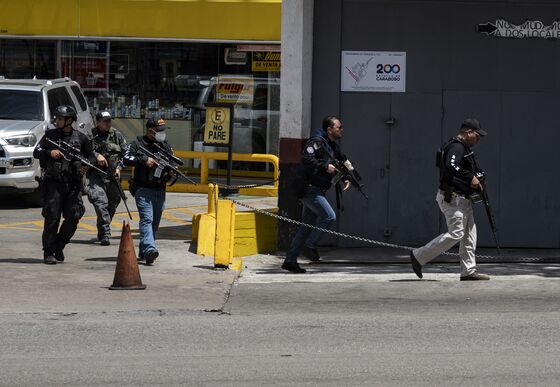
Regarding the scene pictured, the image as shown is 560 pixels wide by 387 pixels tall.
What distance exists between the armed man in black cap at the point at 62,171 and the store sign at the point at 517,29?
5693mm

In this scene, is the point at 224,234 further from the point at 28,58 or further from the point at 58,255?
the point at 28,58

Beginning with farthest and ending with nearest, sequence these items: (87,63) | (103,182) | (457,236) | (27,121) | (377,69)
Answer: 1. (87,63)
2. (27,121)
3. (377,69)
4. (103,182)
5. (457,236)

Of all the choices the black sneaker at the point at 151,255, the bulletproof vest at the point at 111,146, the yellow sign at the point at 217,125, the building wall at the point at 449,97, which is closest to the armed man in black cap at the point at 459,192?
the building wall at the point at 449,97

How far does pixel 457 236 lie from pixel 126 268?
3.56 metres

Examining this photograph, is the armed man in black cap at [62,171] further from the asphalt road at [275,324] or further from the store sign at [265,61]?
the store sign at [265,61]

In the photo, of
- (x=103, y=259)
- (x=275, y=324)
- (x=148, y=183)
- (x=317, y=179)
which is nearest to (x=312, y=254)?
(x=317, y=179)

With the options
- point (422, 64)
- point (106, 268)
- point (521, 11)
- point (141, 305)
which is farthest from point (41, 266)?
point (521, 11)

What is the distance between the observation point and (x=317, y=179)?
13.5m

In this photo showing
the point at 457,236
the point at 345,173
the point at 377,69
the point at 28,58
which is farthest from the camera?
the point at 28,58

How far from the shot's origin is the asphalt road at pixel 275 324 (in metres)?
8.20

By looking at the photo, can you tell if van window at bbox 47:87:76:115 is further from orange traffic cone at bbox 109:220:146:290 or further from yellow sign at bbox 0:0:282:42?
orange traffic cone at bbox 109:220:146:290

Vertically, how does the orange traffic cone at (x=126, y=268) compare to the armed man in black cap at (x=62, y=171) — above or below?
below

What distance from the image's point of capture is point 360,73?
51.1ft

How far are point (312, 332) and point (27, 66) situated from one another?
1479cm
